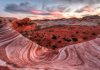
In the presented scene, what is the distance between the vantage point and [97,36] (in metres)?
11.2

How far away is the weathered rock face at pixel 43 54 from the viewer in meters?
9.61

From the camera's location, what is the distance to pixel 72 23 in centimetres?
1199

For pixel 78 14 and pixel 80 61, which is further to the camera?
pixel 78 14

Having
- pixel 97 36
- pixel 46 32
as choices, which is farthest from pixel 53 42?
pixel 97 36

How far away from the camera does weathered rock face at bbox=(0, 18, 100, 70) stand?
9609mm

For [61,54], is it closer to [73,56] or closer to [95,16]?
[73,56]

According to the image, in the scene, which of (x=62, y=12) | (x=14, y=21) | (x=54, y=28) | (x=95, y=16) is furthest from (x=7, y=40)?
(x=95, y=16)

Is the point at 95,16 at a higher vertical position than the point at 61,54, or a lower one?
higher

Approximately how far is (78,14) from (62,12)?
24.3 inches

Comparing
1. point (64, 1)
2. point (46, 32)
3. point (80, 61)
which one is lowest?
point (80, 61)

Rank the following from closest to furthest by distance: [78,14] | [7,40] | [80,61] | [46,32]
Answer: [80,61] → [7,40] → [46,32] → [78,14]

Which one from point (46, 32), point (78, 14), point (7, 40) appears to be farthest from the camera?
point (78, 14)

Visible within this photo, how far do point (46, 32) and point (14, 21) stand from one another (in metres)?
1.21

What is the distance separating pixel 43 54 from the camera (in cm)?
1052
